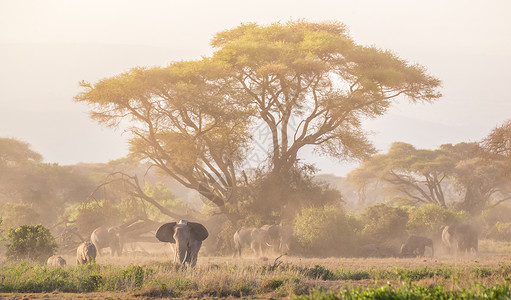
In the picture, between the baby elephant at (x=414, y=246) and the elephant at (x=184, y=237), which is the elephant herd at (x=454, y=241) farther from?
the elephant at (x=184, y=237)

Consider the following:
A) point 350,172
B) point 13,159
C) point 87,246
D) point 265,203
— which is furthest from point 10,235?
point 350,172

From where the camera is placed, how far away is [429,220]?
107 ft

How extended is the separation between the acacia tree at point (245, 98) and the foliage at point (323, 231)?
15.1 feet

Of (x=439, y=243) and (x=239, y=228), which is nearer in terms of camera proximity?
(x=239, y=228)

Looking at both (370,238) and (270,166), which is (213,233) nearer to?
(270,166)

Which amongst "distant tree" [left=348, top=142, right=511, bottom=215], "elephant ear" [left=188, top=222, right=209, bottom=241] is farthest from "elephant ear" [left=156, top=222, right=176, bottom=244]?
"distant tree" [left=348, top=142, right=511, bottom=215]

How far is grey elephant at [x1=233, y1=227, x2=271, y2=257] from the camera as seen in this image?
2839 cm

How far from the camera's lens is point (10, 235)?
867 inches

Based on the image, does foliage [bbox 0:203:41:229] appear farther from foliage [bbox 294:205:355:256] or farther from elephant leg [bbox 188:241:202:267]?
elephant leg [bbox 188:241:202:267]

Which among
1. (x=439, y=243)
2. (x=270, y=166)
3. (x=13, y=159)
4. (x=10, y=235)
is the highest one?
(x=13, y=159)

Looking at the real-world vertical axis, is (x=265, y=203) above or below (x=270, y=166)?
below

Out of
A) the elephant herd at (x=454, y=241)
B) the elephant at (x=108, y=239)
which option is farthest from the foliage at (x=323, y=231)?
the elephant at (x=108, y=239)

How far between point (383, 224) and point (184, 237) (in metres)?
16.1

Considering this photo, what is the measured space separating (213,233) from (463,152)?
96.0 ft
